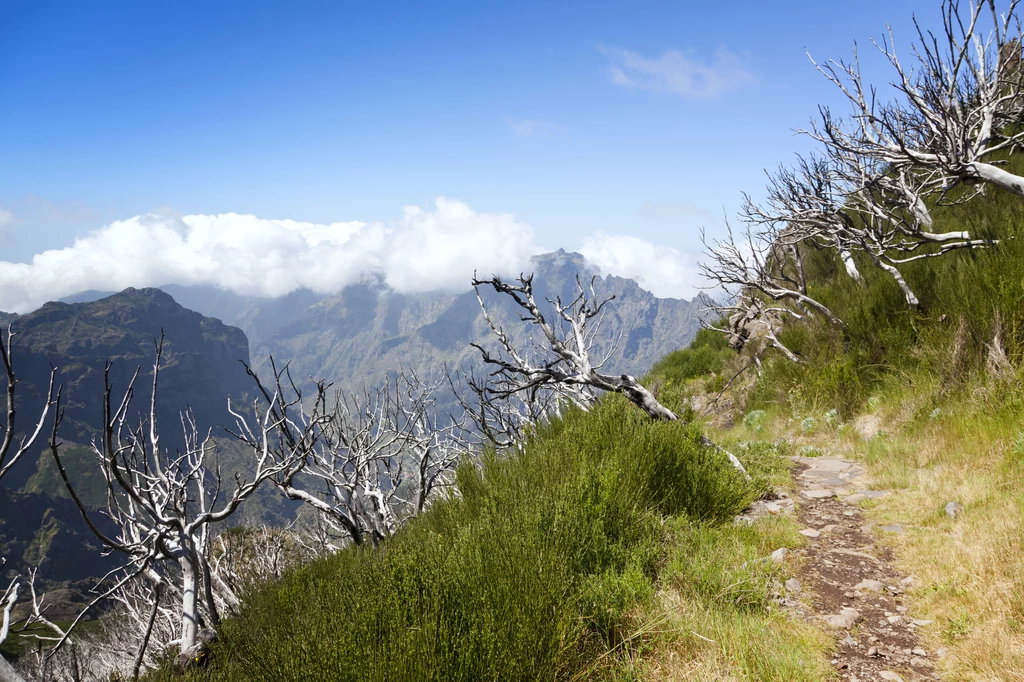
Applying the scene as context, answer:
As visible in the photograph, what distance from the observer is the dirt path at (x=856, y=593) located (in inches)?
95.5

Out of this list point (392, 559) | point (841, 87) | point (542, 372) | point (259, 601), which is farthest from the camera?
point (542, 372)

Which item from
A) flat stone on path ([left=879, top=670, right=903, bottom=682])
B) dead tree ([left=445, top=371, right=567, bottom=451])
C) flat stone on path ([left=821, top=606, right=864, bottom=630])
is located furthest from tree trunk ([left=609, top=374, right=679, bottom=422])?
flat stone on path ([left=879, top=670, right=903, bottom=682])

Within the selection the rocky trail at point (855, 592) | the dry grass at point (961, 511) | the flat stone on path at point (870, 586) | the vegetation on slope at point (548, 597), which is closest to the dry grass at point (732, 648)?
the vegetation on slope at point (548, 597)

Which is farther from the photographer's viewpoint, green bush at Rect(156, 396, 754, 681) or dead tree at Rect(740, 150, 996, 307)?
dead tree at Rect(740, 150, 996, 307)

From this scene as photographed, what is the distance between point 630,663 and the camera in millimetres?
2410

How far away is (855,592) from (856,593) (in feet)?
0.04

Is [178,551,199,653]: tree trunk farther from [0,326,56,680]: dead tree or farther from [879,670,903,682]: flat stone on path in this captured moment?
[879,670,903,682]: flat stone on path

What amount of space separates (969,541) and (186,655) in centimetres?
470

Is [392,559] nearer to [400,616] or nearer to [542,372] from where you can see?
[400,616]

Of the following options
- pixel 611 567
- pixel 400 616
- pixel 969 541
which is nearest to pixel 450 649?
pixel 400 616

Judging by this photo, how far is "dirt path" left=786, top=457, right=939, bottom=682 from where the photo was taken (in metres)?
2.43

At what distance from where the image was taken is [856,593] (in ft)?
9.92

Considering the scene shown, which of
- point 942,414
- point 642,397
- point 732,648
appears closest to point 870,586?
point 732,648

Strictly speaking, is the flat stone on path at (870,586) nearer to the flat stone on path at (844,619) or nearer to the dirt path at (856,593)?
the dirt path at (856,593)
